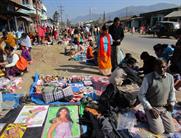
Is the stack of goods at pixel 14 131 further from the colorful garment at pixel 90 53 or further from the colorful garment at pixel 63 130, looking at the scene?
the colorful garment at pixel 90 53

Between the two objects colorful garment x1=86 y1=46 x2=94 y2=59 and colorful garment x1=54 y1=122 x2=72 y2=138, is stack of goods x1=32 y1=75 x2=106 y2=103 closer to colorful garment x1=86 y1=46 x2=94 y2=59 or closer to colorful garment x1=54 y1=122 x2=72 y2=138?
colorful garment x1=54 y1=122 x2=72 y2=138

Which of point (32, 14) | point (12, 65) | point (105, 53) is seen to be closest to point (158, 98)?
point (105, 53)

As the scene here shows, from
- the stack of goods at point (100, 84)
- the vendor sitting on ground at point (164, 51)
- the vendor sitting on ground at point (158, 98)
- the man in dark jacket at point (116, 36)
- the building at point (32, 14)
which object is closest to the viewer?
the vendor sitting on ground at point (158, 98)

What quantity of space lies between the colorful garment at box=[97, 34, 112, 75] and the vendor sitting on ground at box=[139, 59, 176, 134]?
4189 mm

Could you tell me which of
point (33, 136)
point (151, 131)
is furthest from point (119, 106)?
point (33, 136)

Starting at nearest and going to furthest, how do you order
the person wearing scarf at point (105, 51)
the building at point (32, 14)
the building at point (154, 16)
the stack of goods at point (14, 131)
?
1. the stack of goods at point (14, 131)
2. the person wearing scarf at point (105, 51)
3. the building at point (32, 14)
4. the building at point (154, 16)

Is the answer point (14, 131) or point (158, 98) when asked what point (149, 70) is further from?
point (14, 131)

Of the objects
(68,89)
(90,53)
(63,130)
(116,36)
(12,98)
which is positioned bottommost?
(63,130)

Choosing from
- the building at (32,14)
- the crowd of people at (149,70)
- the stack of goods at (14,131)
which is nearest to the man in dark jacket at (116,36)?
the crowd of people at (149,70)

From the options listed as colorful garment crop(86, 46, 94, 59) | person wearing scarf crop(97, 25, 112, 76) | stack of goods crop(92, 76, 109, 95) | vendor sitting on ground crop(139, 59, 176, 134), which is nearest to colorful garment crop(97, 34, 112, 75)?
person wearing scarf crop(97, 25, 112, 76)

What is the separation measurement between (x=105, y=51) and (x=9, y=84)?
3.18 m

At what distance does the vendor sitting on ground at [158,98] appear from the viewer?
3.94 metres

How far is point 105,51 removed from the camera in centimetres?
822

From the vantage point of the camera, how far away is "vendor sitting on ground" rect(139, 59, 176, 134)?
3.94 m
